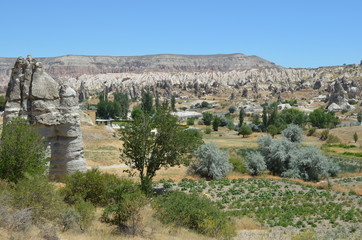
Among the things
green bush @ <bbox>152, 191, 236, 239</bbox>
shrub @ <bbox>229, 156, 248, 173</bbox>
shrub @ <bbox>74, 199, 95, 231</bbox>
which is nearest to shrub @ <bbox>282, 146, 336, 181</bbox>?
shrub @ <bbox>229, 156, 248, 173</bbox>

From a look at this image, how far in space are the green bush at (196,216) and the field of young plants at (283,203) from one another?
→ 163 inches

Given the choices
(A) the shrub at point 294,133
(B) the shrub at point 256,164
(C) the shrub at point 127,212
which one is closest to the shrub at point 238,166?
(B) the shrub at point 256,164

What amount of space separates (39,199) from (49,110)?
8.01 meters

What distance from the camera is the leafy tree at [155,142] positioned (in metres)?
22.2

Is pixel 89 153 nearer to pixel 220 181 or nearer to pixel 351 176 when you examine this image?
pixel 220 181

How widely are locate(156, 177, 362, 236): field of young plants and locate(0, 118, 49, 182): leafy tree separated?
33.0 feet

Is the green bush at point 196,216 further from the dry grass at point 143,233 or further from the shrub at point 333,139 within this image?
the shrub at point 333,139

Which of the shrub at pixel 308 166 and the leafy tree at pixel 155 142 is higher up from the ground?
the leafy tree at pixel 155 142

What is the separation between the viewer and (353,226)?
65.2ft

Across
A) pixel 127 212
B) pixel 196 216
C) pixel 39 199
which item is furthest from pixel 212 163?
pixel 39 199

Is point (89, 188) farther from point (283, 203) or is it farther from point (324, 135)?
point (324, 135)

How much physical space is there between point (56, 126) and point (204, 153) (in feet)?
51.3

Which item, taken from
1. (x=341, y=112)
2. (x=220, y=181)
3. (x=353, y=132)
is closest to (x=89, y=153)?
(x=220, y=181)

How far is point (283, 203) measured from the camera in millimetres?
23969
